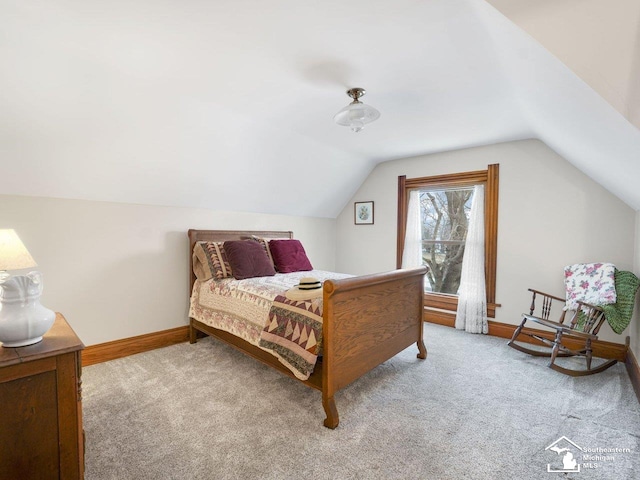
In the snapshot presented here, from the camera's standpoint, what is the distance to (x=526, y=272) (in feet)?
11.1

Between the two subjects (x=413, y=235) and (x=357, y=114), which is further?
(x=413, y=235)

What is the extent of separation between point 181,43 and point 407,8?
49.9 inches

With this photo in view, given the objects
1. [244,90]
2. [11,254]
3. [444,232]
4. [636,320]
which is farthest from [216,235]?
[636,320]

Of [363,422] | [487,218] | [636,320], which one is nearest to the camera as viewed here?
[363,422]

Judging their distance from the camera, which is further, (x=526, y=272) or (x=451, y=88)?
(x=526, y=272)

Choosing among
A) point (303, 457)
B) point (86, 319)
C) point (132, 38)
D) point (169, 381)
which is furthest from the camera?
point (86, 319)

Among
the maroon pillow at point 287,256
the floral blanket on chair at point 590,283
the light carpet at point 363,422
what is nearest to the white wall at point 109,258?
the light carpet at point 363,422

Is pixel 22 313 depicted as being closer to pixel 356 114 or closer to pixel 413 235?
pixel 356 114

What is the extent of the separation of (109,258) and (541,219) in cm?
443

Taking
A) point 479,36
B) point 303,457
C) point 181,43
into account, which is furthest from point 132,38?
point 303,457

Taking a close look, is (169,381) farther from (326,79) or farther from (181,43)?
(326,79)

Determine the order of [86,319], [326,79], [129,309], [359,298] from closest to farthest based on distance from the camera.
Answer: [359,298] < [326,79] < [86,319] < [129,309]

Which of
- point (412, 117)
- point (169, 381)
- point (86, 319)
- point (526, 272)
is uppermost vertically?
point (412, 117)

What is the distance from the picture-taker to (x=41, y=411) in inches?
45.1
